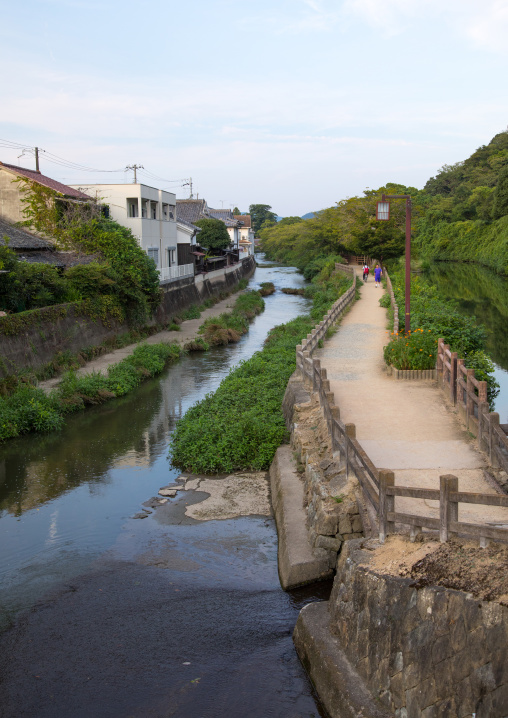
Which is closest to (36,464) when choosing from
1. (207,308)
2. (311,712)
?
(311,712)

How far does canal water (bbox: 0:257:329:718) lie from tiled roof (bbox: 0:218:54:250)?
47.9 ft

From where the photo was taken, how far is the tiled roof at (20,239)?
2714 cm

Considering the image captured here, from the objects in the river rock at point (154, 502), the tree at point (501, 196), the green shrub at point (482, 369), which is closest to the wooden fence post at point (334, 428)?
the river rock at point (154, 502)

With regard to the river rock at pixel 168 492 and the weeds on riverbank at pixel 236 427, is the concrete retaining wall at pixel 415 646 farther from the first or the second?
the weeds on riverbank at pixel 236 427

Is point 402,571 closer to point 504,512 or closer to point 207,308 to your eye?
point 504,512

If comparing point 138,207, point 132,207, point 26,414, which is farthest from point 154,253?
point 26,414

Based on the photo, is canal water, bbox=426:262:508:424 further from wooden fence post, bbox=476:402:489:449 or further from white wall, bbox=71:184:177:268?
white wall, bbox=71:184:177:268

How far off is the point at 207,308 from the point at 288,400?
28273 mm

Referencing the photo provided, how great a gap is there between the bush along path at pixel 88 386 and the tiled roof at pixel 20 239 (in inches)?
234

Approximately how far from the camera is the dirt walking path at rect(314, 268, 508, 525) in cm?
926

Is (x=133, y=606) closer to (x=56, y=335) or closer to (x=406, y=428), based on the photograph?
(x=406, y=428)

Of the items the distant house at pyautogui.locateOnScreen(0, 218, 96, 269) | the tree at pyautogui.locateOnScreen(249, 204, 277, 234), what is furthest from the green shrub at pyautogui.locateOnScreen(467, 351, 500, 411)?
the tree at pyautogui.locateOnScreen(249, 204, 277, 234)

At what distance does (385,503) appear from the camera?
730 centimetres

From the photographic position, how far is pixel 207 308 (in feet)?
143
